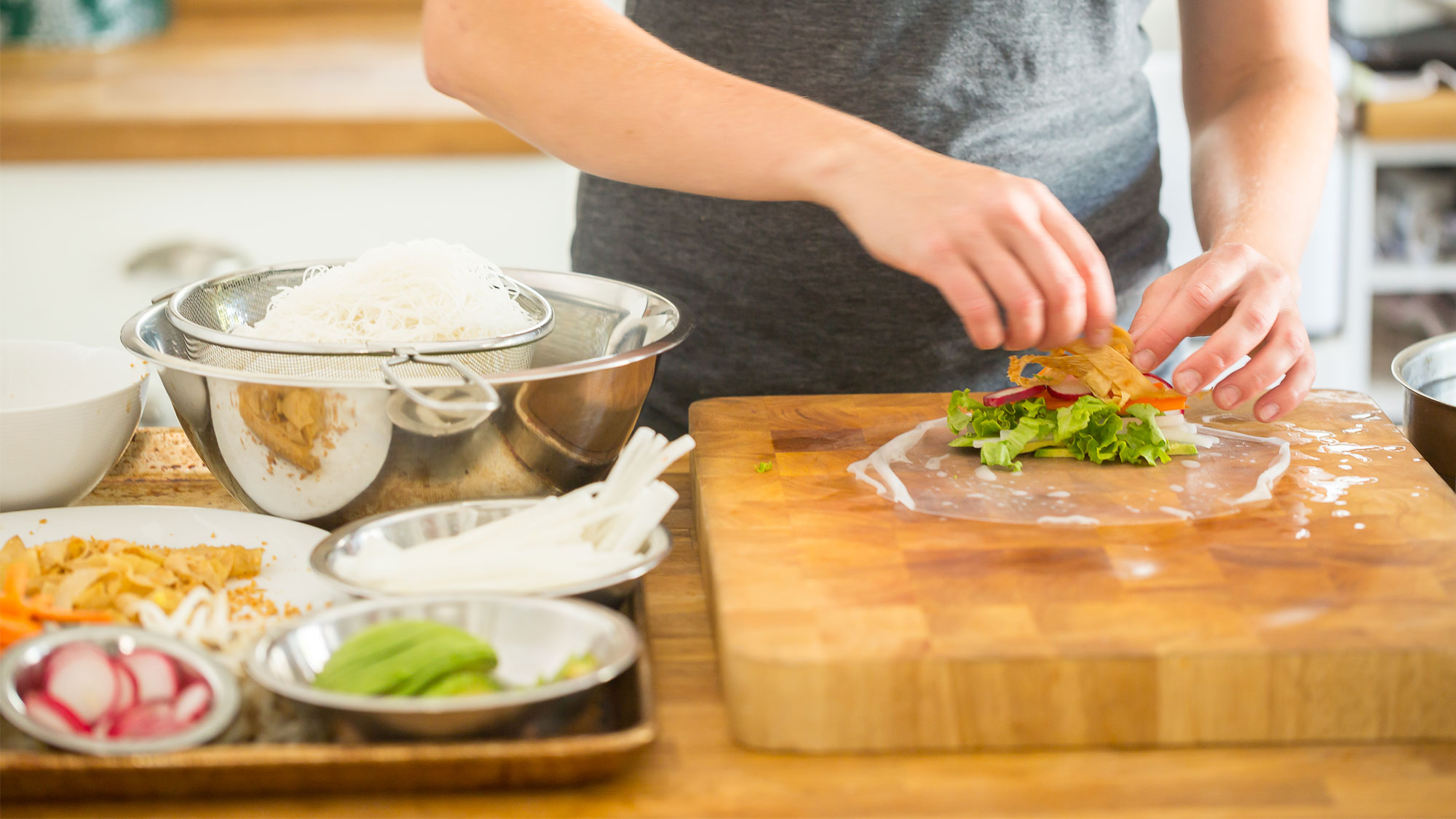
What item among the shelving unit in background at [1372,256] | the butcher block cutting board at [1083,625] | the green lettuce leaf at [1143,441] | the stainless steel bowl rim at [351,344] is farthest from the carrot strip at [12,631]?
the shelving unit in background at [1372,256]

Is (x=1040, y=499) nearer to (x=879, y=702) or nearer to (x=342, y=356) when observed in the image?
(x=879, y=702)

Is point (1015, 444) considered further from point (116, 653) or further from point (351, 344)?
point (116, 653)

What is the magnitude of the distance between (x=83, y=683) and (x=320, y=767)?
0.47ft

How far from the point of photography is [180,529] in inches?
36.7

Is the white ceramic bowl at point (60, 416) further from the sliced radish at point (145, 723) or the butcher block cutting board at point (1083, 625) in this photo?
the butcher block cutting board at point (1083, 625)

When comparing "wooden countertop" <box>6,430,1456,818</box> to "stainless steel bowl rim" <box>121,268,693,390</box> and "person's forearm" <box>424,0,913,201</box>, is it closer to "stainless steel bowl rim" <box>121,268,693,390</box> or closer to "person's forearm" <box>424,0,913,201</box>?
"stainless steel bowl rim" <box>121,268,693,390</box>

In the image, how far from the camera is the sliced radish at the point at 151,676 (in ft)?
2.21

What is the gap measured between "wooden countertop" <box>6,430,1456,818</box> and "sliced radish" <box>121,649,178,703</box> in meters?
0.06

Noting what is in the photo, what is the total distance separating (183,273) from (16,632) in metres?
1.57

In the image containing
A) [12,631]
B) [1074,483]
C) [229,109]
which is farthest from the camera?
[229,109]

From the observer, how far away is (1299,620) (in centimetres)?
75

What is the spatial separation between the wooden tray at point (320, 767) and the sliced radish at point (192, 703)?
0.06 ft

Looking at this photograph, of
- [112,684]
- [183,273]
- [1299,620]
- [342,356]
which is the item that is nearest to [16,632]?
[112,684]

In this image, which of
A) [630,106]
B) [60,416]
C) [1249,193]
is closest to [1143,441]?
[1249,193]
